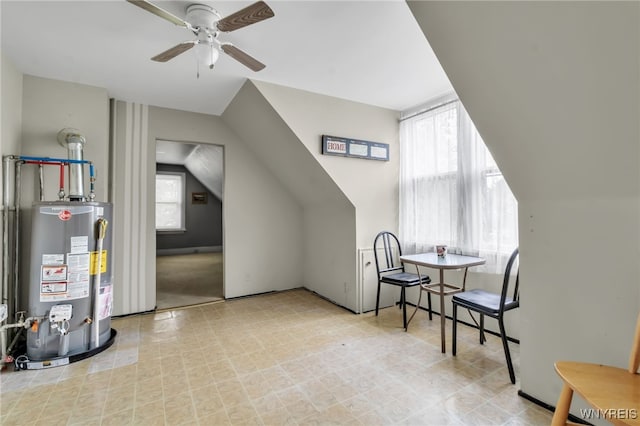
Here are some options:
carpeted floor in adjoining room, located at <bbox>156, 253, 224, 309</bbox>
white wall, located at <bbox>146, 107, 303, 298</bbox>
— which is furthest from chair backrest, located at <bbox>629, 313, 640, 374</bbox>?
carpeted floor in adjoining room, located at <bbox>156, 253, 224, 309</bbox>

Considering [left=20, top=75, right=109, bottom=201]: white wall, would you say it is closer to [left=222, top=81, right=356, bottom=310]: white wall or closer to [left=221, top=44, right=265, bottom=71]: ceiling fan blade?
[left=222, top=81, right=356, bottom=310]: white wall

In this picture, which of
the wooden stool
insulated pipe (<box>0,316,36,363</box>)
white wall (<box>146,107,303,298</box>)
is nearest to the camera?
the wooden stool

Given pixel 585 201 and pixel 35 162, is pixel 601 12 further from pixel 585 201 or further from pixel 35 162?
pixel 35 162

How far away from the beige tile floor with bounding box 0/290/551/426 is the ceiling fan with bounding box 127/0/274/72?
224cm

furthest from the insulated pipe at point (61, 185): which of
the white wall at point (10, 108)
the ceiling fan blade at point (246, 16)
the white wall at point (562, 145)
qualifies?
the white wall at point (562, 145)

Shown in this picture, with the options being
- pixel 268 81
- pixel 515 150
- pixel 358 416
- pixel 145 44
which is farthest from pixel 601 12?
pixel 145 44

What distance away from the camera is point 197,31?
179 cm

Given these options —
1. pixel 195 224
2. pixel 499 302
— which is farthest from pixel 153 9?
pixel 195 224

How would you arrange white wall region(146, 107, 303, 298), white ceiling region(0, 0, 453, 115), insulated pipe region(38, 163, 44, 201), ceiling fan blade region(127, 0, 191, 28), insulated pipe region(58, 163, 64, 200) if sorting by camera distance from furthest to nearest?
white wall region(146, 107, 303, 298), insulated pipe region(38, 163, 44, 201), insulated pipe region(58, 163, 64, 200), white ceiling region(0, 0, 453, 115), ceiling fan blade region(127, 0, 191, 28)

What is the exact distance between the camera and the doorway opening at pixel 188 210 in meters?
6.27

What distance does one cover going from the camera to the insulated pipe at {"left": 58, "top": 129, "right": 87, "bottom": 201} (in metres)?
2.47

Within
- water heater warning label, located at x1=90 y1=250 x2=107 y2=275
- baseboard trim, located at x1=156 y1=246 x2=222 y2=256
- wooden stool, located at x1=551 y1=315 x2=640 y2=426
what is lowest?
baseboard trim, located at x1=156 y1=246 x2=222 y2=256

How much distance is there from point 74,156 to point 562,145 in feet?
12.0

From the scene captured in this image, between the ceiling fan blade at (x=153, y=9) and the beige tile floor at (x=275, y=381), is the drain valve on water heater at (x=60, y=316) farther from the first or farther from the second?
the ceiling fan blade at (x=153, y=9)
